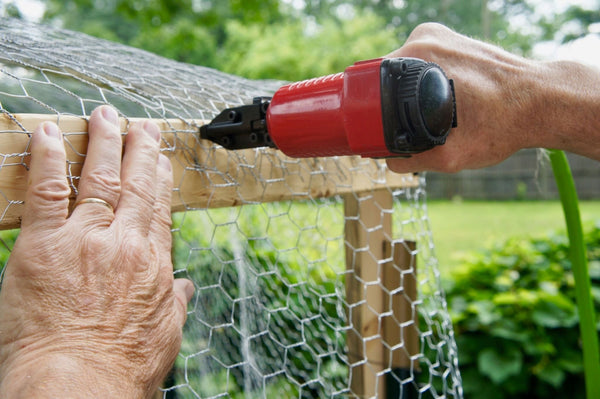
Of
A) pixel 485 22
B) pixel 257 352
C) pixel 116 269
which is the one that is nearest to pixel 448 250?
pixel 257 352

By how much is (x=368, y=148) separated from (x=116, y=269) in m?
0.36

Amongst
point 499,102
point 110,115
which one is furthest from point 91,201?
point 499,102

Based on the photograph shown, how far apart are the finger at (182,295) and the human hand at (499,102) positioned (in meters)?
0.39

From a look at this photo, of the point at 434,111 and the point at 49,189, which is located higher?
the point at 434,111

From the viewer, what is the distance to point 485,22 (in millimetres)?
12641

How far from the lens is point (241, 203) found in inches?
37.1

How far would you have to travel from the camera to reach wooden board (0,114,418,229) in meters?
0.62

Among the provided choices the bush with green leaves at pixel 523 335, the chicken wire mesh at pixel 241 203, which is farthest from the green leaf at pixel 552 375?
the chicken wire mesh at pixel 241 203

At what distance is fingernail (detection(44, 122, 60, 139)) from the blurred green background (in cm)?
80

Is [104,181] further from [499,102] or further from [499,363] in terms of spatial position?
[499,363]

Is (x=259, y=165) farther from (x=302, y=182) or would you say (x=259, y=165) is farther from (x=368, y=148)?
(x=368, y=148)

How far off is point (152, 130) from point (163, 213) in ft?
0.40

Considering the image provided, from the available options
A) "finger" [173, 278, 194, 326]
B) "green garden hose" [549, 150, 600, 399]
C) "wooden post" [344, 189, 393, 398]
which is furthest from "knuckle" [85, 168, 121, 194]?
"green garden hose" [549, 150, 600, 399]

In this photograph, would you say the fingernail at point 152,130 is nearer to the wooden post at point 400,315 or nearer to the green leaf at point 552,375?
the wooden post at point 400,315
